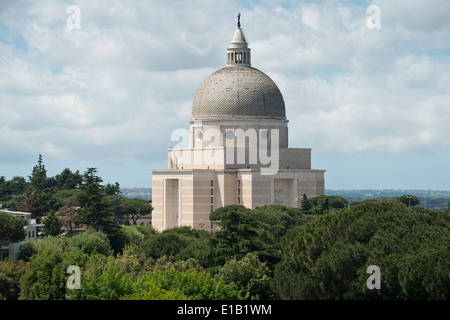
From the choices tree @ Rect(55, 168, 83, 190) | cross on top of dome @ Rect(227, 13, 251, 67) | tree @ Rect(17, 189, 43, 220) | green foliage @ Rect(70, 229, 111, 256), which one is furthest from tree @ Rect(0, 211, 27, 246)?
tree @ Rect(55, 168, 83, 190)

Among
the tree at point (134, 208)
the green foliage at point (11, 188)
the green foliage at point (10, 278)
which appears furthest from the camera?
the green foliage at point (11, 188)

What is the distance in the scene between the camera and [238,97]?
90812 mm

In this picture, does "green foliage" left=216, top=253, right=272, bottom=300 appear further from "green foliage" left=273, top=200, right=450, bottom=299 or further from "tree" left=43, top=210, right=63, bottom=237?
"tree" left=43, top=210, right=63, bottom=237

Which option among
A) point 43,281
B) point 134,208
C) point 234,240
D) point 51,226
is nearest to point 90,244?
point 51,226

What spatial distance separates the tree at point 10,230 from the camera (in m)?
61.6

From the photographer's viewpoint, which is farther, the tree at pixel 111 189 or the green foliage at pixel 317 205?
the tree at pixel 111 189

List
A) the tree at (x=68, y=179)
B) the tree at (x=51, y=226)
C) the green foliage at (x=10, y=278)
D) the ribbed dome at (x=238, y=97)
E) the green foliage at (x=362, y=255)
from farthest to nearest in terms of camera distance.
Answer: the tree at (x=68, y=179) < the ribbed dome at (x=238, y=97) < the tree at (x=51, y=226) < the green foliage at (x=10, y=278) < the green foliage at (x=362, y=255)

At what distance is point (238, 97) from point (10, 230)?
33.4m

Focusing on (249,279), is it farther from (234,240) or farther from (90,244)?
(90,244)

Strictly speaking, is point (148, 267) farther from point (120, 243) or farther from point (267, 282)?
point (120, 243)

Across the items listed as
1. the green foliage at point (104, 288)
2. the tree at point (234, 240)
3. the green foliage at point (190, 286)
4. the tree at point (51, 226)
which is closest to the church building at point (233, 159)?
the tree at point (51, 226)

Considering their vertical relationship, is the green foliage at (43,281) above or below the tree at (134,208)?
below

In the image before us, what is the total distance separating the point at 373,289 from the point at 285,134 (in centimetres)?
5246

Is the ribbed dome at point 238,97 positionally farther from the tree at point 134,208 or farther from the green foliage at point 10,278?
the green foliage at point 10,278
